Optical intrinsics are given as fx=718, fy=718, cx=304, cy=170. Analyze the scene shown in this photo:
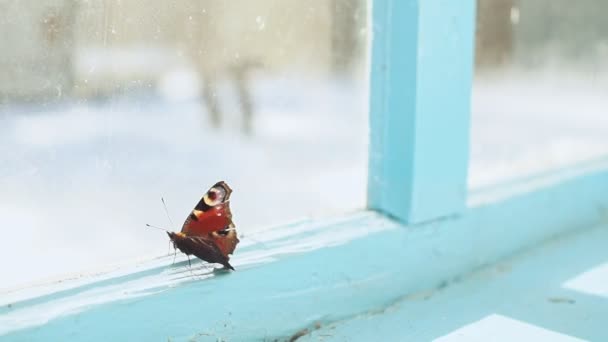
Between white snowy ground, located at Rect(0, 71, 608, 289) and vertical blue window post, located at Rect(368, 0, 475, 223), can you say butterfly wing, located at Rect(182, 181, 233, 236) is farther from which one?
vertical blue window post, located at Rect(368, 0, 475, 223)

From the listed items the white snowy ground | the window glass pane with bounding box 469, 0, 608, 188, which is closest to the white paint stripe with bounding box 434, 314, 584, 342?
the white snowy ground

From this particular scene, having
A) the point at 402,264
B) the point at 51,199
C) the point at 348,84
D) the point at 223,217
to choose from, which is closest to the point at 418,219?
the point at 402,264

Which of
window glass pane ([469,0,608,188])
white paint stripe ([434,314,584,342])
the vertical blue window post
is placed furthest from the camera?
window glass pane ([469,0,608,188])

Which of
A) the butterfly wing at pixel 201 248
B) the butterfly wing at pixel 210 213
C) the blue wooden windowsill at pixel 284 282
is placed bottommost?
the blue wooden windowsill at pixel 284 282

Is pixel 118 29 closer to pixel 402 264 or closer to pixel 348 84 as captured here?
pixel 348 84

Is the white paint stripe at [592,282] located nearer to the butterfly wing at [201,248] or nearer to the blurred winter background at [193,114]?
the blurred winter background at [193,114]

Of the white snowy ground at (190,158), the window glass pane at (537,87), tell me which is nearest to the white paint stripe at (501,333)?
the white snowy ground at (190,158)

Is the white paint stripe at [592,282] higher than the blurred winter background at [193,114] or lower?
lower

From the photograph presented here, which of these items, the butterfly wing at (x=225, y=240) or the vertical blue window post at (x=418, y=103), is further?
the vertical blue window post at (x=418, y=103)
